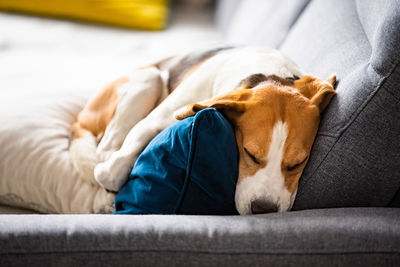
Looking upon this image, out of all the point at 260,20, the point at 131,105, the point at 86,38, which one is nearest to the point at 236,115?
the point at 131,105

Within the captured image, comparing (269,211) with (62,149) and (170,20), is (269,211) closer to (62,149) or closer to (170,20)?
(62,149)

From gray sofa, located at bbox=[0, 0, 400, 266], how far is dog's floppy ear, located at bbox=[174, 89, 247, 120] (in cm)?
27

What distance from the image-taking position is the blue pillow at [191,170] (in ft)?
4.04

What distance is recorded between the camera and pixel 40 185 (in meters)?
1.52

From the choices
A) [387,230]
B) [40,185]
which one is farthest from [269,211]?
[40,185]

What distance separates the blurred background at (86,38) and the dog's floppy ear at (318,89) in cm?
127

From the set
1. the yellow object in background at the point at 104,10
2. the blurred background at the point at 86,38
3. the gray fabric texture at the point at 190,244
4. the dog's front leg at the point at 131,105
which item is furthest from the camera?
the yellow object in background at the point at 104,10

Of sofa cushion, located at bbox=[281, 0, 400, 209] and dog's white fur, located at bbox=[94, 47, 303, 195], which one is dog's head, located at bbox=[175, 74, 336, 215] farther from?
dog's white fur, located at bbox=[94, 47, 303, 195]

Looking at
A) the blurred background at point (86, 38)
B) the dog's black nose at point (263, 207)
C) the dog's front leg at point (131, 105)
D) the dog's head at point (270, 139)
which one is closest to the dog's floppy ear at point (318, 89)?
the dog's head at point (270, 139)

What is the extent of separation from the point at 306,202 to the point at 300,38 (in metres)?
0.83

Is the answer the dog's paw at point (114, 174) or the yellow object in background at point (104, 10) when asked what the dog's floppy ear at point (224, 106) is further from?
the yellow object in background at point (104, 10)

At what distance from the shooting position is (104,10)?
3.20 m

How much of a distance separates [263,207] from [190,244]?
12.6 inches

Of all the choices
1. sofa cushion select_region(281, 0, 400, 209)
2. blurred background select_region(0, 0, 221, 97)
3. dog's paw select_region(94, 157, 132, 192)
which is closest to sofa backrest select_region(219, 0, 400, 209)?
sofa cushion select_region(281, 0, 400, 209)
